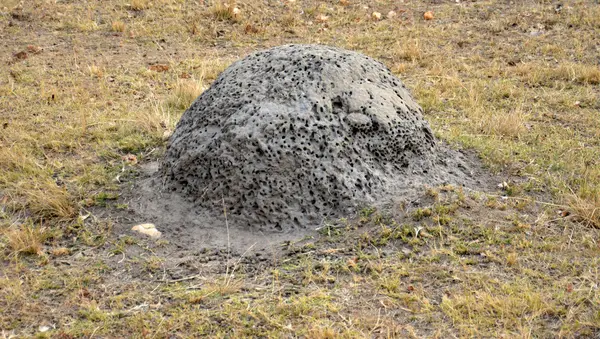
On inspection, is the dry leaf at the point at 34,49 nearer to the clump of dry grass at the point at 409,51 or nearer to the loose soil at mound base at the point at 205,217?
the loose soil at mound base at the point at 205,217

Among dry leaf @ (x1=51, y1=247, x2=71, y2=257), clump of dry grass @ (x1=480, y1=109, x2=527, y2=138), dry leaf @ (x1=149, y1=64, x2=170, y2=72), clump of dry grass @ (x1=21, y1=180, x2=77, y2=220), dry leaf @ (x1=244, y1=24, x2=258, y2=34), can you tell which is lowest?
dry leaf @ (x1=51, y1=247, x2=71, y2=257)

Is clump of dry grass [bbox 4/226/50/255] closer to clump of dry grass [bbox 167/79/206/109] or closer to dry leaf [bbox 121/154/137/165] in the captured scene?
dry leaf [bbox 121/154/137/165]

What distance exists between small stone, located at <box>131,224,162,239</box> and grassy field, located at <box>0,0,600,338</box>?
8cm

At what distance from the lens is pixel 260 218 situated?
164 inches

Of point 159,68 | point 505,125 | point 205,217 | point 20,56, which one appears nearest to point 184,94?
point 159,68

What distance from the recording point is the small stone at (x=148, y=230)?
4.16 m

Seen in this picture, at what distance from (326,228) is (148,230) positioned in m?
1.11

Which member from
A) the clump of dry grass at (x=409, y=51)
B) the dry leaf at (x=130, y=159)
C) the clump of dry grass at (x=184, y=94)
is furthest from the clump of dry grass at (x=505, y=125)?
the dry leaf at (x=130, y=159)

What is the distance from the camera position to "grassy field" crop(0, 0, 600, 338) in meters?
3.39

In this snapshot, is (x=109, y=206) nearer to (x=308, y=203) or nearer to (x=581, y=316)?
(x=308, y=203)

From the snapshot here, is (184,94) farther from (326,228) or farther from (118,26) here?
(326,228)

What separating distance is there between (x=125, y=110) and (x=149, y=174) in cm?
155

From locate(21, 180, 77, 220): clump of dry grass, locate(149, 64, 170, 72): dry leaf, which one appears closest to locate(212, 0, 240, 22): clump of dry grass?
locate(149, 64, 170, 72): dry leaf

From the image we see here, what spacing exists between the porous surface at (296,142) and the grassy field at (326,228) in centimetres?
28
